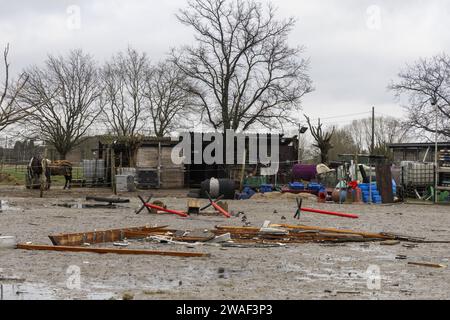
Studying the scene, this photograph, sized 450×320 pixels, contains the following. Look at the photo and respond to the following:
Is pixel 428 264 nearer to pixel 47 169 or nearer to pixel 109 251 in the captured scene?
pixel 109 251

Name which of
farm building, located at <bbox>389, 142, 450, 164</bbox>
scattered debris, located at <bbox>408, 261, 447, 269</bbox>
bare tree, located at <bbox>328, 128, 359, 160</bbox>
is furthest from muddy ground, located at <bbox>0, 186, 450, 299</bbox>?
bare tree, located at <bbox>328, 128, 359, 160</bbox>

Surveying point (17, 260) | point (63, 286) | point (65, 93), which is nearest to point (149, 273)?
point (63, 286)

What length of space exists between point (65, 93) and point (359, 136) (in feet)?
157

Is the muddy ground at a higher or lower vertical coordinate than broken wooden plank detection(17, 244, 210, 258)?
lower

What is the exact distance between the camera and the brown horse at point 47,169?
3069cm

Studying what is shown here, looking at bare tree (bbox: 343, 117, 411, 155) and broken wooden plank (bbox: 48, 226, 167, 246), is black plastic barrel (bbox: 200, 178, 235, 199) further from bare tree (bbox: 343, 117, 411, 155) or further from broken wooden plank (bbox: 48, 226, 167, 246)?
bare tree (bbox: 343, 117, 411, 155)

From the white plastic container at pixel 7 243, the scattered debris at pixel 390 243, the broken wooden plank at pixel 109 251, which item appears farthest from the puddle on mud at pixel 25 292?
the scattered debris at pixel 390 243

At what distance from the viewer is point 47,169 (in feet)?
102

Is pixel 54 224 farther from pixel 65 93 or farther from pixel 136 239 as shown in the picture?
pixel 65 93

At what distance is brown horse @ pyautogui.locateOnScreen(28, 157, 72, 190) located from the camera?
3069 cm

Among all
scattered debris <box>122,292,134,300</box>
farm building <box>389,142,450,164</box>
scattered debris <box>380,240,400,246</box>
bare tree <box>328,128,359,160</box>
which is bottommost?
scattered debris <box>380,240,400,246</box>

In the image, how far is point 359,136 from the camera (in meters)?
85.5

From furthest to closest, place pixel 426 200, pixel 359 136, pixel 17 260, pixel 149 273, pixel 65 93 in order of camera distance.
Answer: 1. pixel 359 136
2. pixel 65 93
3. pixel 426 200
4. pixel 17 260
5. pixel 149 273
